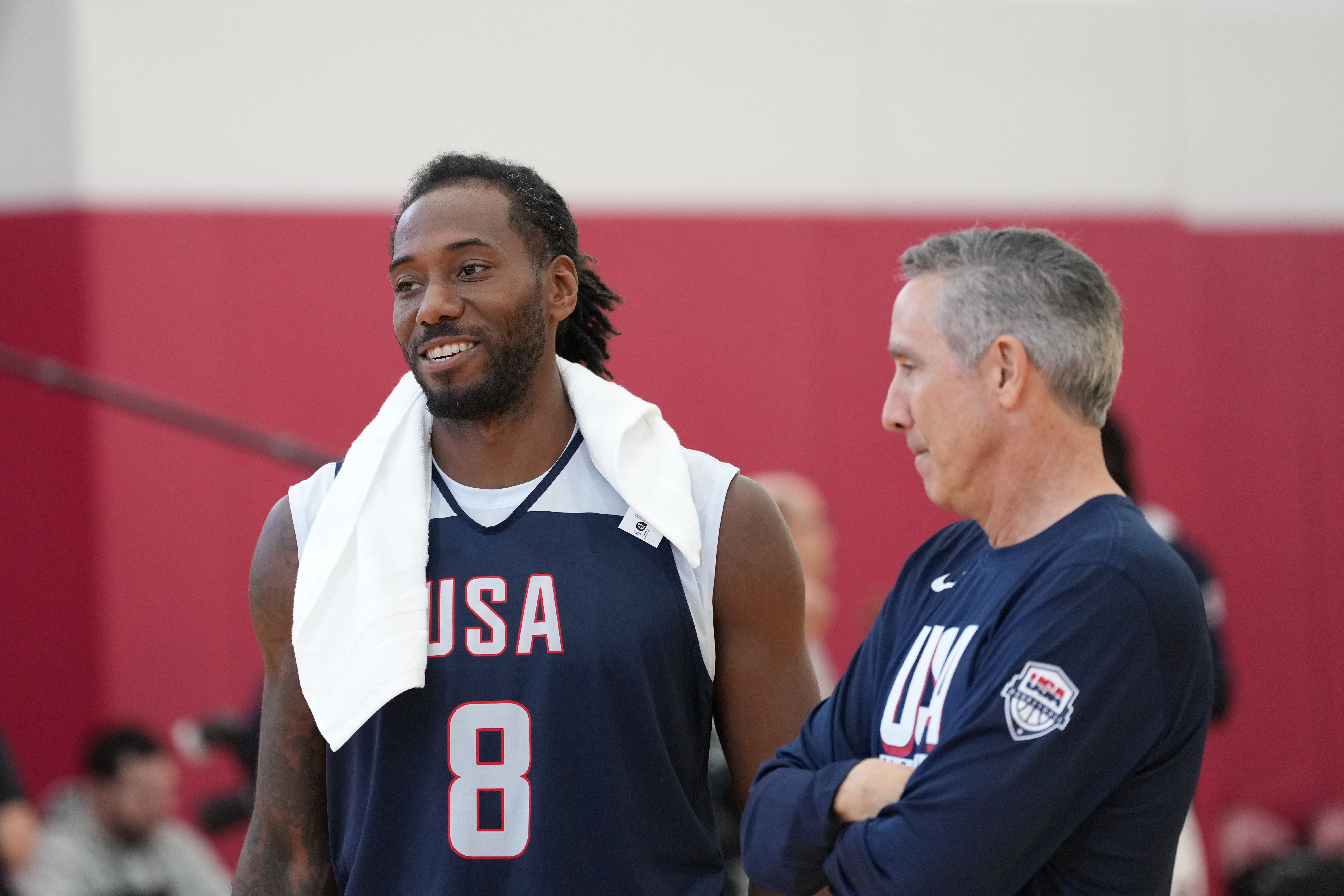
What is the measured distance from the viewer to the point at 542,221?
1876 millimetres

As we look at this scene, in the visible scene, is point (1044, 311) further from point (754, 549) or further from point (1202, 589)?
point (1202, 589)

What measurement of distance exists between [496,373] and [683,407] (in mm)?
3128

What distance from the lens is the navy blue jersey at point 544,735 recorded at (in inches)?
63.9

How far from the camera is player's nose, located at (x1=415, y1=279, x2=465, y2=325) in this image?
1726mm

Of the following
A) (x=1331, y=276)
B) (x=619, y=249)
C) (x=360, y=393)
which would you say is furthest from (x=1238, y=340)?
(x=360, y=393)

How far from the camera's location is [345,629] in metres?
1.71

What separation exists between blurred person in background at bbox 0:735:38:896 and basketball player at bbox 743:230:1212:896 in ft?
7.49

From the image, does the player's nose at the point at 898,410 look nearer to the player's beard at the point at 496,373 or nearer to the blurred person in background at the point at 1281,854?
the player's beard at the point at 496,373

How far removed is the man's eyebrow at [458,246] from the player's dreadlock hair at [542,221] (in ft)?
0.21

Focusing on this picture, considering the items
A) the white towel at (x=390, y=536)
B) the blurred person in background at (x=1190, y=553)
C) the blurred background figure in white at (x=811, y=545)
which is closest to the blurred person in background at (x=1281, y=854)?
the blurred person in background at (x=1190, y=553)

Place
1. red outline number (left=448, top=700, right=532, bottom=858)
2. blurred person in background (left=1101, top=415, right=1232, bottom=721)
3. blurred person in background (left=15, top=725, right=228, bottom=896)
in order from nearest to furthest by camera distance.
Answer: red outline number (left=448, top=700, right=532, bottom=858), blurred person in background (left=1101, top=415, right=1232, bottom=721), blurred person in background (left=15, top=725, right=228, bottom=896)

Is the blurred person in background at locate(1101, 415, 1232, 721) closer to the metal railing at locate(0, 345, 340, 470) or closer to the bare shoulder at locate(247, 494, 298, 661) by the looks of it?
the bare shoulder at locate(247, 494, 298, 661)

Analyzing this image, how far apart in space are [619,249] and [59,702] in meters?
2.31

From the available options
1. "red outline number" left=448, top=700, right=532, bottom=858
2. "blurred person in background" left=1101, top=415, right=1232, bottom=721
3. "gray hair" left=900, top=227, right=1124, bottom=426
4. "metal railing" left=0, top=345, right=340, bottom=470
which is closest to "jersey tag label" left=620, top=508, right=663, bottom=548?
"red outline number" left=448, top=700, right=532, bottom=858
